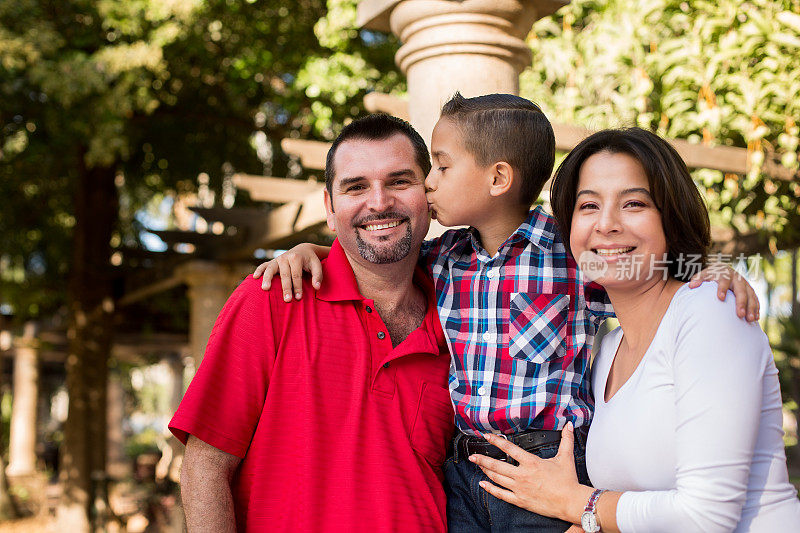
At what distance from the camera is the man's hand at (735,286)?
1833 millimetres

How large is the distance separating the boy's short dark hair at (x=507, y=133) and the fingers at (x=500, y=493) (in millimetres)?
902

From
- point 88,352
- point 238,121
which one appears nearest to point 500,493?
point 238,121

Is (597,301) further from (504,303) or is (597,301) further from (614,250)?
(614,250)

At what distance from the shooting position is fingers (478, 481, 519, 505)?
2248 millimetres

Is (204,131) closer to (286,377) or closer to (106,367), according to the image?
(106,367)

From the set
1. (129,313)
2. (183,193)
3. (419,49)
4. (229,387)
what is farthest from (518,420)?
(129,313)

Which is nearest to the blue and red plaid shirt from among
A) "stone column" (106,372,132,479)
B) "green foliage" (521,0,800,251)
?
"green foliage" (521,0,800,251)

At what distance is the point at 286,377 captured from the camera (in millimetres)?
2369

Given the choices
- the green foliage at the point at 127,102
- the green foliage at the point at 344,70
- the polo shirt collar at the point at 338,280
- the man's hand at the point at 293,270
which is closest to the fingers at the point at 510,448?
the polo shirt collar at the point at 338,280

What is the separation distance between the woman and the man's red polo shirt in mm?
224

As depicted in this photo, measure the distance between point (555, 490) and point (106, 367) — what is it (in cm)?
1016

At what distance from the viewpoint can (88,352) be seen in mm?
11156

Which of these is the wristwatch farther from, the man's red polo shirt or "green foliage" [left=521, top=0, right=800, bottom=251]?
"green foliage" [left=521, top=0, right=800, bottom=251]

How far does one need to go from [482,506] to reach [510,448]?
0.72 feet
